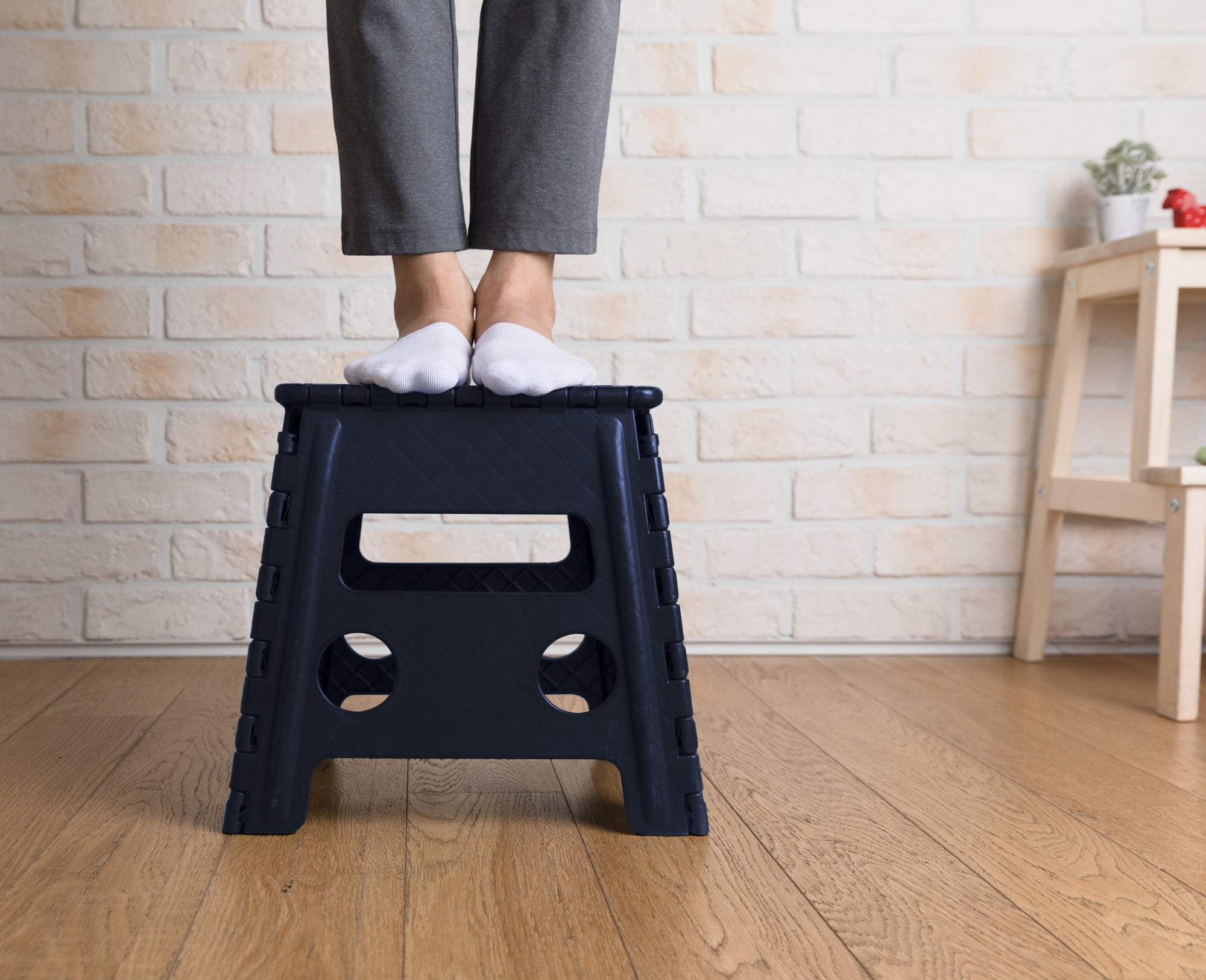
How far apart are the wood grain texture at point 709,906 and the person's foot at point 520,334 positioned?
1.25 ft

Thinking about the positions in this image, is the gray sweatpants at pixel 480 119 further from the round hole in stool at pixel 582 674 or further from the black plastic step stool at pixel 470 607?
the round hole in stool at pixel 582 674

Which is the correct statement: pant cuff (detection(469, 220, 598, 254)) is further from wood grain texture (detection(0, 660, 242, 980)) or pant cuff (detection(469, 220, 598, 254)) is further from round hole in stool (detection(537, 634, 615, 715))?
wood grain texture (detection(0, 660, 242, 980))

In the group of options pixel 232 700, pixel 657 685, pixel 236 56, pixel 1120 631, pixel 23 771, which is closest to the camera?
pixel 657 685

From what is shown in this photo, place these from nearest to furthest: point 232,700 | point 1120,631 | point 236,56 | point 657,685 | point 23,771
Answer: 1. point 657,685
2. point 23,771
3. point 232,700
4. point 236,56
5. point 1120,631

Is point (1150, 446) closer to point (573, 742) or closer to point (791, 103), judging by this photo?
point (791, 103)

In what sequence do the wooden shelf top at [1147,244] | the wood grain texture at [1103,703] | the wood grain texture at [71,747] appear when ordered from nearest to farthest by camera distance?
the wood grain texture at [71,747] < the wood grain texture at [1103,703] < the wooden shelf top at [1147,244]

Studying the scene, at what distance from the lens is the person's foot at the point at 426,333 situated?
2.95 feet

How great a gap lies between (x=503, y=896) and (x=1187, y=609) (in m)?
0.99

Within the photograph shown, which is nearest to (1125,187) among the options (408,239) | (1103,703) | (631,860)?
(1103,703)

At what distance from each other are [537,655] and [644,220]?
0.94 metres

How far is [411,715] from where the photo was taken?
0.91m

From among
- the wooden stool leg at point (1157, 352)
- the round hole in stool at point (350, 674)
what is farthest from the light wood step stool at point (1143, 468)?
the round hole in stool at point (350, 674)

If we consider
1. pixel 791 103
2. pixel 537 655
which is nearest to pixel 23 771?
pixel 537 655

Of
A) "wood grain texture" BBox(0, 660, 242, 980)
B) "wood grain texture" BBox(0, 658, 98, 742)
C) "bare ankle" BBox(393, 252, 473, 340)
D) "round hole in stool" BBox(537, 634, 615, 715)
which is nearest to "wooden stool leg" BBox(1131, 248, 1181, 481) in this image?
"round hole in stool" BBox(537, 634, 615, 715)
